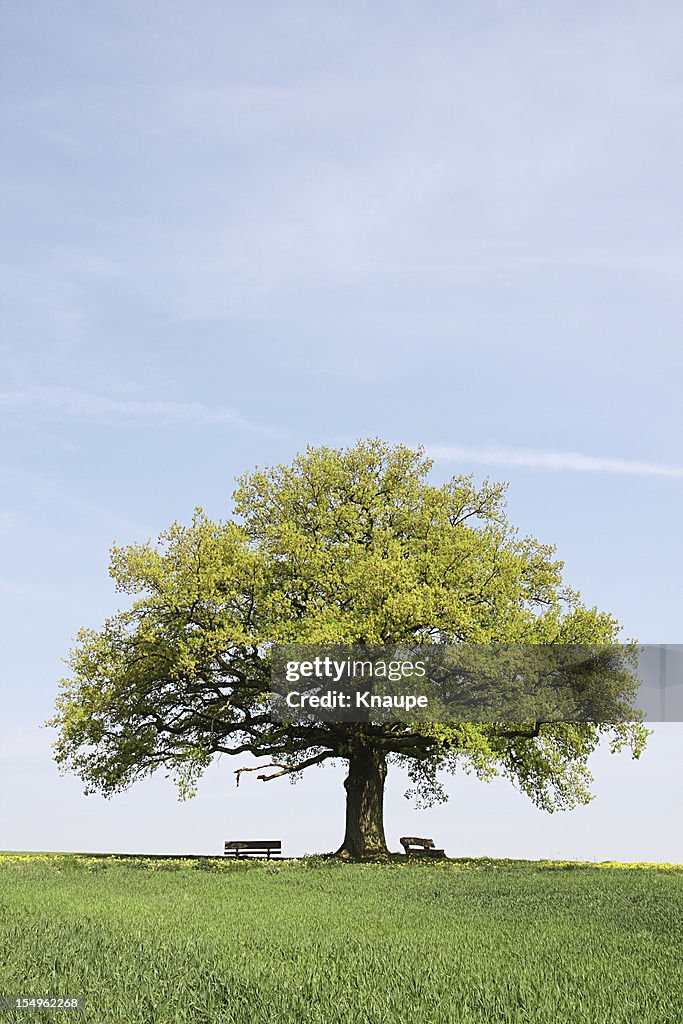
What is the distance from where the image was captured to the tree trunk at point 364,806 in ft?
103

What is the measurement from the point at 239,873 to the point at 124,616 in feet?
36.7

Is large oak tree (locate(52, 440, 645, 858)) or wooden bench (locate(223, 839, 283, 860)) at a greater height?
large oak tree (locate(52, 440, 645, 858))

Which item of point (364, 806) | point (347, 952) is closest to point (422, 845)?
point (364, 806)

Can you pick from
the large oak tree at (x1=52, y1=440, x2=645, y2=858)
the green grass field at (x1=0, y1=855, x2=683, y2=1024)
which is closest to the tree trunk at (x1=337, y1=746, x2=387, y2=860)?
the large oak tree at (x1=52, y1=440, x2=645, y2=858)

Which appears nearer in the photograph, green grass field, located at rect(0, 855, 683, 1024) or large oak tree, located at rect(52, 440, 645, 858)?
green grass field, located at rect(0, 855, 683, 1024)

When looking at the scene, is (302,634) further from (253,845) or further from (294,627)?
Result: (253,845)

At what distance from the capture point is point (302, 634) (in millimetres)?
29328

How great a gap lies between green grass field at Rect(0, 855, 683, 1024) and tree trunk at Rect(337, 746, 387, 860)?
40.0ft

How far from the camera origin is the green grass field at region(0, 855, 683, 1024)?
28.1ft

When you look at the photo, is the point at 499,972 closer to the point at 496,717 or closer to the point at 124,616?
the point at 496,717

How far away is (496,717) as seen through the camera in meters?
29.4

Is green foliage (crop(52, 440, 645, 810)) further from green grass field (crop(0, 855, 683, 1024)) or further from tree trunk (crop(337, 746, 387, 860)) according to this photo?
green grass field (crop(0, 855, 683, 1024))

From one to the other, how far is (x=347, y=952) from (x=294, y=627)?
1917cm

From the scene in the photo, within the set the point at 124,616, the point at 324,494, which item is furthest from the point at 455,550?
the point at 124,616
